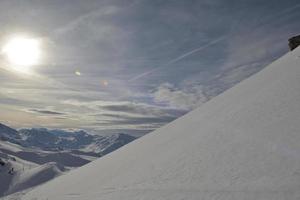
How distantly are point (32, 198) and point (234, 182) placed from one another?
1974 cm

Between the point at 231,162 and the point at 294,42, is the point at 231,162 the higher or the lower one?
the lower one

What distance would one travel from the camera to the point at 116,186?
16922 millimetres

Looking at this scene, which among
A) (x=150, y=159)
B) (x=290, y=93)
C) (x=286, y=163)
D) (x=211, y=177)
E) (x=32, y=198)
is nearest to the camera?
(x=286, y=163)

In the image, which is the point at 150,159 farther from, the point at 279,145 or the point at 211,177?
the point at 279,145

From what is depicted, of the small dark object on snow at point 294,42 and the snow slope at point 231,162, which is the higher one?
the small dark object on snow at point 294,42

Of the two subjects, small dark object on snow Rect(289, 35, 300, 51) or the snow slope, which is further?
small dark object on snow Rect(289, 35, 300, 51)

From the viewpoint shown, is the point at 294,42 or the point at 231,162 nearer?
the point at 231,162

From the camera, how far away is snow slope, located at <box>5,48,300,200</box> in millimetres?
10516

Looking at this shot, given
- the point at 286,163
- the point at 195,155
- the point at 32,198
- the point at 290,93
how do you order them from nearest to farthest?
the point at 286,163 < the point at 195,155 < the point at 290,93 < the point at 32,198

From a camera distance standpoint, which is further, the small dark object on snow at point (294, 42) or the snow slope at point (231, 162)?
the small dark object on snow at point (294, 42)

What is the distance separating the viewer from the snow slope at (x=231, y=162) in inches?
414

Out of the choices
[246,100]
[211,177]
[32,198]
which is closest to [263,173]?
[211,177]

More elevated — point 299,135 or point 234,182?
point 299,135

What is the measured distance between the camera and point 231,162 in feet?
42.6
